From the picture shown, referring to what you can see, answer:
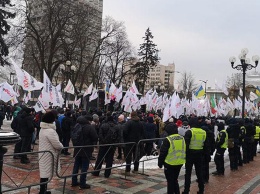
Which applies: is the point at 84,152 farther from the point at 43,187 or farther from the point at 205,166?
the point at 205,166

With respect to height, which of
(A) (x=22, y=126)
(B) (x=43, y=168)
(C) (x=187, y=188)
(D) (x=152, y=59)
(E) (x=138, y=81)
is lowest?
(C) (x=187, y=188)

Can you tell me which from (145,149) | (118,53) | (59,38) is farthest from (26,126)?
(118,53)

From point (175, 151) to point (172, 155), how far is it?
11 centimetres

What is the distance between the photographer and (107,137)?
9406 millimetres

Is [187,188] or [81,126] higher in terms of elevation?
[81,126]

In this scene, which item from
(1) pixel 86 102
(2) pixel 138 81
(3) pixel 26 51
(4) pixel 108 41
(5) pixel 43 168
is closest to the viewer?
(5) pixel 43 168

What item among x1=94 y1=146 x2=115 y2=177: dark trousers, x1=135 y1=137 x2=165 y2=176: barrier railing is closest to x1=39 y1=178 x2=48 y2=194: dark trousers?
x1=94 y1=146 x2=115 y2=177: dark trousers

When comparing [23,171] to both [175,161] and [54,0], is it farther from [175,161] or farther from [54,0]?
[54,0]

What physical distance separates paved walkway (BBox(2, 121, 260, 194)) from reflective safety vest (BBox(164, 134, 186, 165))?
67.8 inches

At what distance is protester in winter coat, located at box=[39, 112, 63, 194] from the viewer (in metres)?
6.87

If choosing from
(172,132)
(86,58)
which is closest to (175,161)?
(172,132)

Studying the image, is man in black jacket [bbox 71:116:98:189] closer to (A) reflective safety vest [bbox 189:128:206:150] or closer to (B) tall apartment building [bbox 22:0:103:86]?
(A) reflective safety vest [bbox 189:128:206:150]

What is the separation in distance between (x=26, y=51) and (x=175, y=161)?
3059 centimetres

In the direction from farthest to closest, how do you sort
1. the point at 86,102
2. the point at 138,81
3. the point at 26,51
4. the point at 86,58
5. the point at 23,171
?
the point at 138,81, the point at 86,58, the point at 26,51, the point at 86,102, the point at 23,171
